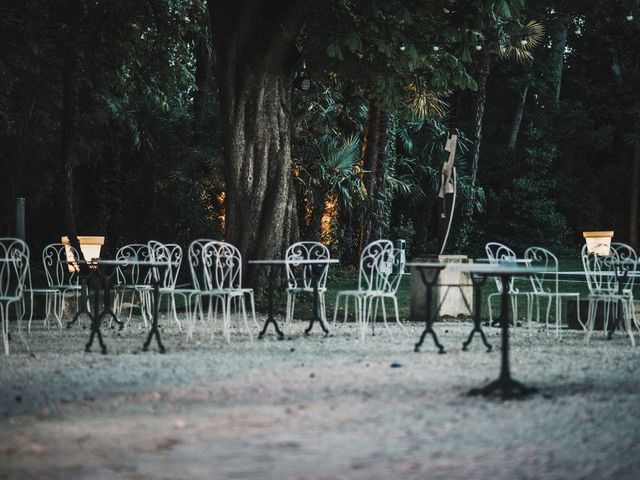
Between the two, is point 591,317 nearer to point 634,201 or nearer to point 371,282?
point 371,282

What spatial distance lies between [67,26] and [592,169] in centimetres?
2371

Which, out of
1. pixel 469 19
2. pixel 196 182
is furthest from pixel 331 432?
pixel 196 182

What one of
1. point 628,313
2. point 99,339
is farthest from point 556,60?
point 99,339

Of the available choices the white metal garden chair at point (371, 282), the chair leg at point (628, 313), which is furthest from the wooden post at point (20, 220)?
the chair leg at point (628, 313)

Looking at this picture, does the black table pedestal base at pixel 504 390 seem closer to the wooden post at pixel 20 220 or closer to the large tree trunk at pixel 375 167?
the wooden post at pixel 20 220

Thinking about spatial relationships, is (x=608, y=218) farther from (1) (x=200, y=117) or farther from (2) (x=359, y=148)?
(1) (x=200, y=117)

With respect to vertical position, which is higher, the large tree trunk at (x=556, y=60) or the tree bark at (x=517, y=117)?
the large tree trunk at (x=556, y=60)

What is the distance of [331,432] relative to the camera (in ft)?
18.1

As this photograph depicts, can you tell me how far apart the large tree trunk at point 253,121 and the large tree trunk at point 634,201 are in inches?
831

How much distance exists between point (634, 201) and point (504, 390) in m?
28.7

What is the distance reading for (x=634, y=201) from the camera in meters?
34.0

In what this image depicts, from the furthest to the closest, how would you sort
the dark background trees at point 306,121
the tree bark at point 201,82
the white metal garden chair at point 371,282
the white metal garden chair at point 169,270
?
the tree bark at point 201,82
the dark background trees at point 306,121
the white metal garden chair at point 169,270
the white metal garden chair at point 371,282

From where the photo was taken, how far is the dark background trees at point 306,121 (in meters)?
14.8

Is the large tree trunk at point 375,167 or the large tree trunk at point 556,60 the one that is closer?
the large tree trunk at point 375,167
